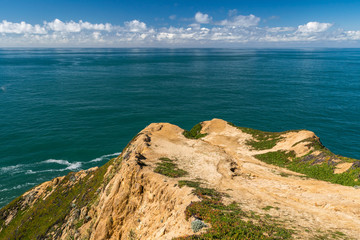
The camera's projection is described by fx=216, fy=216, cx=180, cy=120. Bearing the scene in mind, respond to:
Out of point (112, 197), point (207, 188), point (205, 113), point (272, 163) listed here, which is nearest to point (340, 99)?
point (205, 113)

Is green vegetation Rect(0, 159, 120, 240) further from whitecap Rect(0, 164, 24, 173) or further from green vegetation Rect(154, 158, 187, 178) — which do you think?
whitecap Rect(0, 164, 24, 173)

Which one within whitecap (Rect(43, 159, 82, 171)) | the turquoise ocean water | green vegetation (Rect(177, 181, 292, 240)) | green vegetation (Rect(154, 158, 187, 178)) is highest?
green vegetation (Rect(177, 181, 292, 240))

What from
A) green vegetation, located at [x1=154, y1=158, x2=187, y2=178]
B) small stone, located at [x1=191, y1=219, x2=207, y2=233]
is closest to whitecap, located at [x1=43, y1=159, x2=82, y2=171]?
green vegetation, located at [x1=154, y1=158, x2=187, y2=178]

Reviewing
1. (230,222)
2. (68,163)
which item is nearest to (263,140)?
(230,222)

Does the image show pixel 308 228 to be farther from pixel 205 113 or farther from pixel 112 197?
pixel 205 113

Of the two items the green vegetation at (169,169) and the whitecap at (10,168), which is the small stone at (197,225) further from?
the whitecap at (10,168)

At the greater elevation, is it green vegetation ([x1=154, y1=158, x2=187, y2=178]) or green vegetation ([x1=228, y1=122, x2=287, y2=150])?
green vegetation ([x1=154, y1=158, x2=187, y2=178])
